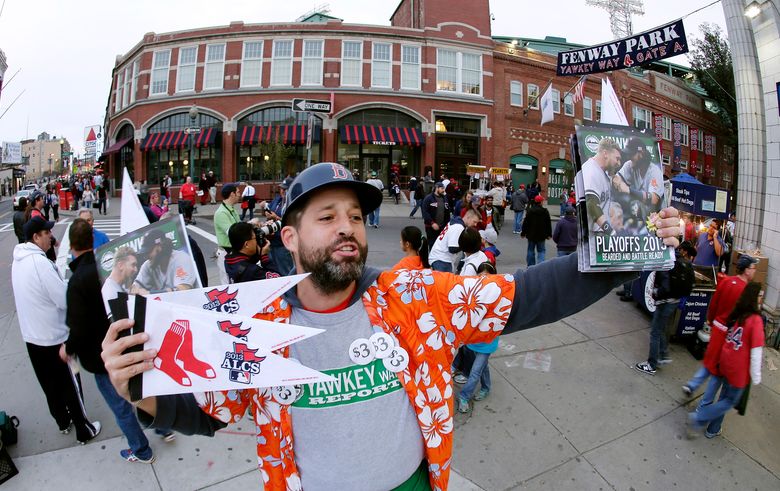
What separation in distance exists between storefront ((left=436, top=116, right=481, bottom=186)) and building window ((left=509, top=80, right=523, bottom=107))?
3036mm

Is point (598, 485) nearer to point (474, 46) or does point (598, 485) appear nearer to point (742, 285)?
point (742, 285)

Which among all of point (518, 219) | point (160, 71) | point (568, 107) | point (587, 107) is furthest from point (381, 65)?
point (587, 107)

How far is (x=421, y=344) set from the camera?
1547 millimetres

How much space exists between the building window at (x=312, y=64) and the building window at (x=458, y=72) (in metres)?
7.70

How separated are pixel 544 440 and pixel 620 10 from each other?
49816 millimetres

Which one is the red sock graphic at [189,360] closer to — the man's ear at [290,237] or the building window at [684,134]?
the man's ear at [290,237]

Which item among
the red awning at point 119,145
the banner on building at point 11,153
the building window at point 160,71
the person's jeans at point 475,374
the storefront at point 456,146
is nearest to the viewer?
the person's jeans at point 475,374

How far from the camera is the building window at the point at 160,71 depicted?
1038 inches

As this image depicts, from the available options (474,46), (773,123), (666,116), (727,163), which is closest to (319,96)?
(474,46)

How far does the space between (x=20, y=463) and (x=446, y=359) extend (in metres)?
4.08

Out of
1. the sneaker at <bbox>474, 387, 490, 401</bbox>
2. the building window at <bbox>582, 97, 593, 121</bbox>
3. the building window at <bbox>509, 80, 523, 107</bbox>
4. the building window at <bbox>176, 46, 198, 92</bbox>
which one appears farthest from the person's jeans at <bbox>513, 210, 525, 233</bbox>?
the building window at <bbox>176, 46, 198, 92</bbox>

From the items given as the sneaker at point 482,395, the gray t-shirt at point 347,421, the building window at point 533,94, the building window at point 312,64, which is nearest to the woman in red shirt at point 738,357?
the sneaker at point 482,395

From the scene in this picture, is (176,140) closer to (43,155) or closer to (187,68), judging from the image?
(187,68)

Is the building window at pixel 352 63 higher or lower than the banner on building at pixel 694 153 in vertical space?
higher
